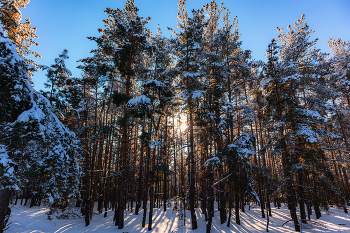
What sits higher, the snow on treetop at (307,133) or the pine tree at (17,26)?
the pine tree at (17,26)

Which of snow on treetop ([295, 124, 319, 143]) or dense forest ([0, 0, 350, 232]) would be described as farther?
snow on treetop ([295, 124, 319, 143])

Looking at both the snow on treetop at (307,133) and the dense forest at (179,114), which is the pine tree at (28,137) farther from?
the snow on treetop at (307,133)

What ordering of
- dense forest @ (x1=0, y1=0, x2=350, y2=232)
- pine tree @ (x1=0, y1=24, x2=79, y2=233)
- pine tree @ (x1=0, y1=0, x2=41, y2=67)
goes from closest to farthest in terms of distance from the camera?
pine tree @ (x1=0, y1=24, x2=79, y2=233) < dense forest @ (x1=0, y1=0, x2=350, y2=232) < pine tree @ (x1=0, y1=0, x2=41, y2=67)

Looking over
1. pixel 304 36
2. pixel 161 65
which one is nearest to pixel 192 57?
pixel 161 65

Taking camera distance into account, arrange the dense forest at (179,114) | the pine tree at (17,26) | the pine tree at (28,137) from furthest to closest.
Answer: the pine tree at (17,26) → the dense forest at (179,114) → the pine tree at (28,137)

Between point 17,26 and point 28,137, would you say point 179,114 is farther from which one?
point 17,26

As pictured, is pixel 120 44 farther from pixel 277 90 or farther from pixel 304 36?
pixel 304 36

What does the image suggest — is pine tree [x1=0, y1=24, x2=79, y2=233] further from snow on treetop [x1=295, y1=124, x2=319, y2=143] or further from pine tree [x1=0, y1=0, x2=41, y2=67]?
snow on treetop [x1=295, y1=124, x2=319, y2=143]

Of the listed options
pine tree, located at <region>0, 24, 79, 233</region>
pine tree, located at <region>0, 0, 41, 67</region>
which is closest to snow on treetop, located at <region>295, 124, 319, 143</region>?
pine tree, located at <region>0, 24, 79, 233</region>

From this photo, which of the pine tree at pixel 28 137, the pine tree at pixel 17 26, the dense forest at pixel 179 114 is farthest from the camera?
the pine tree at pixel 17 26

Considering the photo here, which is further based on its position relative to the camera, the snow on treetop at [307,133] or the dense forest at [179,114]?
the snow on treetop at [307,133]

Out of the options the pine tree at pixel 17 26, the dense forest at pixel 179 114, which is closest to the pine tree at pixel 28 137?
the dense forest at pixel 179 114

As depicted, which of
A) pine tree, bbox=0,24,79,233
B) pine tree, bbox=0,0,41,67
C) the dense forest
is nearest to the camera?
pine tree, bbox=0,24,79,233

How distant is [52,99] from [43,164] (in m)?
6.69
